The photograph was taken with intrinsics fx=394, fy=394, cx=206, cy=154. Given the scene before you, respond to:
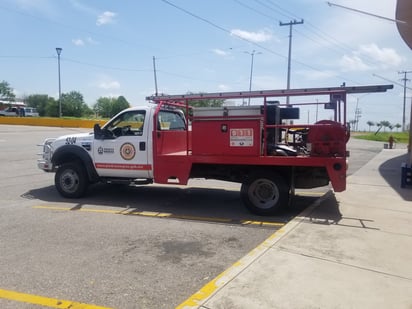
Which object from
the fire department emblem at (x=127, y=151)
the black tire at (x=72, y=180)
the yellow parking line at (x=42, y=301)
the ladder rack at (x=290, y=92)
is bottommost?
the yellow parking line at (x=42, y=301)

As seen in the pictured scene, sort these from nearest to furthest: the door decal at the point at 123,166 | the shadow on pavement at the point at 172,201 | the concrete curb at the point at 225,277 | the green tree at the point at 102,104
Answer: the concrete curb at the point at 225,277 < the shadow on pavement at the point at 172,201 < the door decal at the point at 123,166 < the green tree at the point at 102,104

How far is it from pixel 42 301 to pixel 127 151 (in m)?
4.85

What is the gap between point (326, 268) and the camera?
4.59m

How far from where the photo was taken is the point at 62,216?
7441mm

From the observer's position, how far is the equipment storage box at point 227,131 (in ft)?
24.3

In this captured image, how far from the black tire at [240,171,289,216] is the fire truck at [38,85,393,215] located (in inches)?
0.7

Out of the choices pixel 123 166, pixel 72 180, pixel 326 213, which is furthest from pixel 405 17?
pixel 72 180

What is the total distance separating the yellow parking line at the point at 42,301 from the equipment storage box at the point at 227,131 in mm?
4364

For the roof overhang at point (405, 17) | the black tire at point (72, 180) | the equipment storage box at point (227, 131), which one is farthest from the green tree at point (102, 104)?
the equipment storage box at point (227, 131)

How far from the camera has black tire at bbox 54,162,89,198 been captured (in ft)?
29.3

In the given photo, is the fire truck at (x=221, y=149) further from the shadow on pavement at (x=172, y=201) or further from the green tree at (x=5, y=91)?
the green tree at (x=5, y=91)

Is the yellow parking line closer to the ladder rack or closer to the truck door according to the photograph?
the truck door

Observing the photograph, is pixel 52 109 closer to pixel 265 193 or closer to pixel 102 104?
pixel 102 104

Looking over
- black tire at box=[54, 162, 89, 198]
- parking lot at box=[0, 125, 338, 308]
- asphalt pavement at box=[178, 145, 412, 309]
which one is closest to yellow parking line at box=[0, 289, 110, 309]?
parking lot at box=[0, 125, 338, 308]
